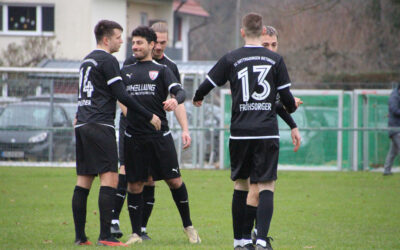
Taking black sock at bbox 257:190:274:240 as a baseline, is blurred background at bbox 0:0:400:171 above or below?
above

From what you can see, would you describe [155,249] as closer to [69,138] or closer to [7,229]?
[7,229]

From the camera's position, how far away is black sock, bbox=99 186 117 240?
7289 mm

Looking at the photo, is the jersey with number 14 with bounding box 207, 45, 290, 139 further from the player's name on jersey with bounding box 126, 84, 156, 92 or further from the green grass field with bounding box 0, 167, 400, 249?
the green grass field with bounding box 0, 167, 400, 249

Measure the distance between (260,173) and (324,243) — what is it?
1.57m

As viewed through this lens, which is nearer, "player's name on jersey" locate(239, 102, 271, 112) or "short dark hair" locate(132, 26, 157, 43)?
"player's name on jersey" locate(239, 102, 271, 112)

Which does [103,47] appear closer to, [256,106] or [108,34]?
[108,34]

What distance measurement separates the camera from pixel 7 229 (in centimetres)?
863

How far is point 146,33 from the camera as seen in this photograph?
293 inches

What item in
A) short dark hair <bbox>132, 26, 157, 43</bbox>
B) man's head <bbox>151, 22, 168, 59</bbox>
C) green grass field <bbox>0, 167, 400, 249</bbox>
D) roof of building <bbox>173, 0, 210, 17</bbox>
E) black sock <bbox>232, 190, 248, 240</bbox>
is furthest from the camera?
roof of building <bbox>173, 0, 210, 17</bbox>

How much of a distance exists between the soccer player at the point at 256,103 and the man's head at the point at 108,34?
1303 millimetres

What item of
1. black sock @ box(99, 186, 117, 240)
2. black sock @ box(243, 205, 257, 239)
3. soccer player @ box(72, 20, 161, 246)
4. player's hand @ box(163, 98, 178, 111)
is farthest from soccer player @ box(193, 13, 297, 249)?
black sock @ box(99, 186, 117, 240)

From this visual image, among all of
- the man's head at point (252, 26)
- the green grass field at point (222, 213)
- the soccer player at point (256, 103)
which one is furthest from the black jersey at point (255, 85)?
the green grass field at point (222, 213)

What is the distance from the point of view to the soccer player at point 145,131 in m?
7.47

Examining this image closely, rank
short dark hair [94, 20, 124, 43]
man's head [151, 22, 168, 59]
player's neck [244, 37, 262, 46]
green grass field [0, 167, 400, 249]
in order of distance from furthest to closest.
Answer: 1. man's head [151, 22, 168, 59]
2. green grass field [0, 167, 400, 249]
3. short dark hair [94, 20, 124, 43]
4. player's neck [244, 37, 262, 46]
